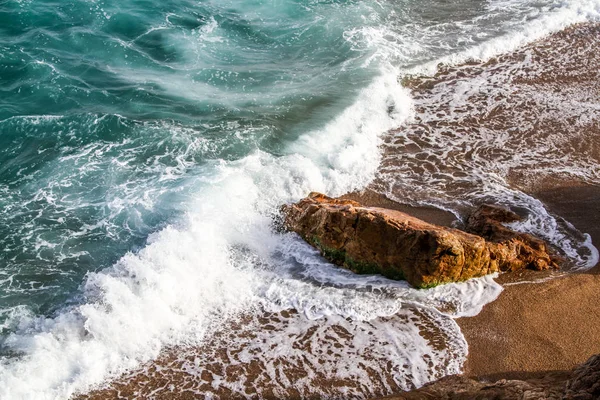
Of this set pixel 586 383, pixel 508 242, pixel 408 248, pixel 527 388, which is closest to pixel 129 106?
pixel 408 248

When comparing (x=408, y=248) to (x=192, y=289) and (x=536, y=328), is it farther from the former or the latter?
(x=192, y=289)

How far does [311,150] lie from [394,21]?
792cm

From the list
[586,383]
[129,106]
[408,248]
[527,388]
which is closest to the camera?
[586,383]

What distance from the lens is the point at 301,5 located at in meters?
18.4

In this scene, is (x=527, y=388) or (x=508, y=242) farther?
(x=508, y=242)

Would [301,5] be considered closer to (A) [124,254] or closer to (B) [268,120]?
(B) [268,120]

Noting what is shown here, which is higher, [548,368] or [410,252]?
[410,252]

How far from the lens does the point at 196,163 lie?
1127 centimetres

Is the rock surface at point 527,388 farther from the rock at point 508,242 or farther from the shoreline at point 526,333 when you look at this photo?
the rock at point 508,242

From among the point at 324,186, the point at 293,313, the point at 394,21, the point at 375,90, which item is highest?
the point at 394,21

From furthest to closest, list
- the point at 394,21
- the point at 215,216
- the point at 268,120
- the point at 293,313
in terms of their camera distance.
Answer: the point at 394,21, the point at 268,120, the point at 215,216, the point at 293,313

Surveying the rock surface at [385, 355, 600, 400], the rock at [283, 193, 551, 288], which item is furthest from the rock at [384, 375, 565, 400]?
the rock at [283, 193, 551, 288]

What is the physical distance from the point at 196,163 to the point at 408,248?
529 cm

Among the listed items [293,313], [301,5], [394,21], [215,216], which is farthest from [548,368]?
[301,5]
